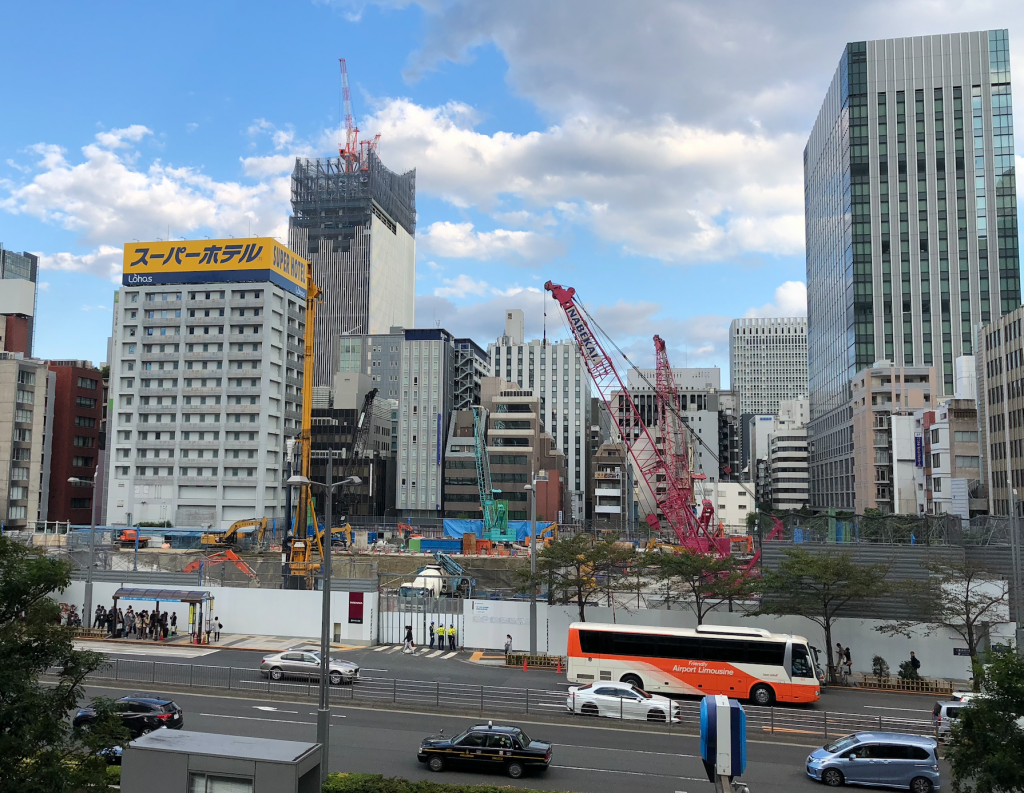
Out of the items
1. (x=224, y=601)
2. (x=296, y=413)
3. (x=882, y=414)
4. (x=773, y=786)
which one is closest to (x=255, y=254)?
(x=296, y=413)

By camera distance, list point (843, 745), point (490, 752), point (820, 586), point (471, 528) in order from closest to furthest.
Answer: point (490, 752) → point (843, 745) → point (820, 586) → point (471, 528)

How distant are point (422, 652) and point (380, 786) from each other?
24.4 m

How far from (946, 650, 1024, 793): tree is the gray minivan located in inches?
280

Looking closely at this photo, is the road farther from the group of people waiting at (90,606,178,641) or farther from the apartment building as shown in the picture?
the apartment building

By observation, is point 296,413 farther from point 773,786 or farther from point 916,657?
point 773,786

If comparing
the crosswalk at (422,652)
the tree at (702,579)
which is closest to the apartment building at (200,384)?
the crosswalk at (422,652)

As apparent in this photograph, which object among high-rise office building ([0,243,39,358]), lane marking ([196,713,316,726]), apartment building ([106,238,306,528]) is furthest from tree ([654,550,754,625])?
high-rise office building ([0,243,39,358])

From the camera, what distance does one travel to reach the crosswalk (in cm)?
3997

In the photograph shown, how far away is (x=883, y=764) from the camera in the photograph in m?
21.4

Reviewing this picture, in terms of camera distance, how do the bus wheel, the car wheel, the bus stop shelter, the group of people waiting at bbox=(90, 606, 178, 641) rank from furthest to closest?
the bus stop shelter → the group of people waiting at bbox=(90, 606, 178, 641) → the car wheel → the bus wheel

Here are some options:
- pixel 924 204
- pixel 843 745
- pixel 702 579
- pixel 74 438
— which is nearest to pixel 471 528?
pixel 74 438

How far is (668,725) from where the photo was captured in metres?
27.0

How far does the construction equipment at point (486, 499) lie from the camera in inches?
3637

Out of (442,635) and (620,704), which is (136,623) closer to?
(442,635)
